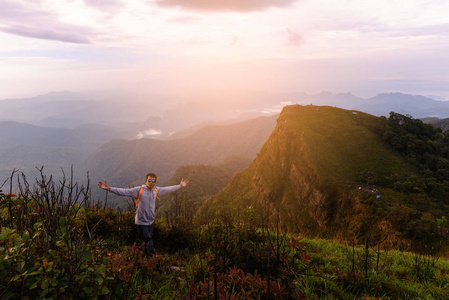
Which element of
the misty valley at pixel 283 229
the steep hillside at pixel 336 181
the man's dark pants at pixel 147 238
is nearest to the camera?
the misty valley at pixel 283 229

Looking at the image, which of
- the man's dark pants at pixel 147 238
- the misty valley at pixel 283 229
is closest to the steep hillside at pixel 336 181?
the misty valley at pixel 283 229

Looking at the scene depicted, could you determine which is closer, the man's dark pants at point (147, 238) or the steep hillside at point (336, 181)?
the man's dark pants at point (147, 238)

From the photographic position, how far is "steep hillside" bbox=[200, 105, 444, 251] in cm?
1878

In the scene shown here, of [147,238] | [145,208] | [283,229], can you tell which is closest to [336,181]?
[283,229]

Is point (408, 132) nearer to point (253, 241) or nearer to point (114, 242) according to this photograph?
point (253, 241)

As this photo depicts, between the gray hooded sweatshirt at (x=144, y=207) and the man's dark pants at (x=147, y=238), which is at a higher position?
the gray hooded sweatshirt at (x=144, y=207)

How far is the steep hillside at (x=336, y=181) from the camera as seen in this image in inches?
739

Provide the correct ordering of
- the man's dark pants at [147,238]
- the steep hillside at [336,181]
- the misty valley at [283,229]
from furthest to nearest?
the steep hillside at [336,181], the man's dark pants at [147,238], the misty valley at [283,229]

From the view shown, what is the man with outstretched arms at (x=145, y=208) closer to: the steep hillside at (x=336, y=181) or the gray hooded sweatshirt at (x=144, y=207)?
the gray hooded sweatshirt at (x=144, y=207)

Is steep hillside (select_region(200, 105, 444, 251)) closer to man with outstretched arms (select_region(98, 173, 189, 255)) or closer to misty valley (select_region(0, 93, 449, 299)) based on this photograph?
misty valley (select_region(0, 93, 449, 299))

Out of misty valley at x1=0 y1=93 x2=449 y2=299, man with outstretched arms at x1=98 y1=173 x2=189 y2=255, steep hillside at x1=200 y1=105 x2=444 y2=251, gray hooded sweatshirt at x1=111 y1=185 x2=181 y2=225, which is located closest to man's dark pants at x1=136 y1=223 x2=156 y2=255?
man with outstretched arms at x1=98 y1=173 x2=189 y2=255

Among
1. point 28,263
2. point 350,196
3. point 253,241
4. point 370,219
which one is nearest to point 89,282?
point 28,263

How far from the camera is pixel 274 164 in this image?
131ft

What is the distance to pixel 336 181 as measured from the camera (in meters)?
25.4
